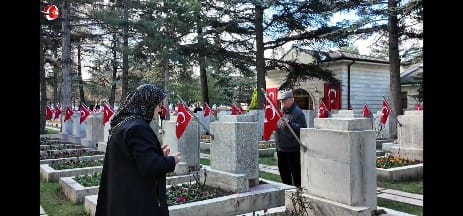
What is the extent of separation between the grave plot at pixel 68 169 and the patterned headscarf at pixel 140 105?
616 centimetres

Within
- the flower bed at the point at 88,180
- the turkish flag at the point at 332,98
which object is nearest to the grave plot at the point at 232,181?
the flower bed at the point at 88,180

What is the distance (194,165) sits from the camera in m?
8.64

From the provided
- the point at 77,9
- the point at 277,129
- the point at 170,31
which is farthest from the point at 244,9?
the point at 277,129

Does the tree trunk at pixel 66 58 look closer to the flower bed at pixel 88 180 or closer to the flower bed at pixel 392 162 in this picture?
the flower bed at pixel 88 180

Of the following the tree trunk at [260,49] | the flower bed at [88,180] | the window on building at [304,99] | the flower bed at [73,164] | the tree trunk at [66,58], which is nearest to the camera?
the flower bed at [88,180]

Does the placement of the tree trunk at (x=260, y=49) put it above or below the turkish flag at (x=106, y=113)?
above

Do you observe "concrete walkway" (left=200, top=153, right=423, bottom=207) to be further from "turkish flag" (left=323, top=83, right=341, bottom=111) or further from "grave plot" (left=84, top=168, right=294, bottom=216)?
"turkish flag" (left=323, top=83, right=341, bottom=111)

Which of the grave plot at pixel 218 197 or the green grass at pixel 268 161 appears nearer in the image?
the grave plot at pixel 218 197

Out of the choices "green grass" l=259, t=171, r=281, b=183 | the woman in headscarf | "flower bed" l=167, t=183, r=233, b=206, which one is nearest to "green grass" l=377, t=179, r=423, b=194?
"green grass" l=259, t=171, r=281, b=183

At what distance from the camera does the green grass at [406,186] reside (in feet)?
23.7

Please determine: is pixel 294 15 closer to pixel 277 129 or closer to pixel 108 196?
pixel 277 129

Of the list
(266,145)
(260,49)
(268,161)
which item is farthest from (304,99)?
(268,161)

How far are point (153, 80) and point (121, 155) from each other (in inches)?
930

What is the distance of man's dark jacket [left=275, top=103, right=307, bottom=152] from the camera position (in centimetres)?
616
